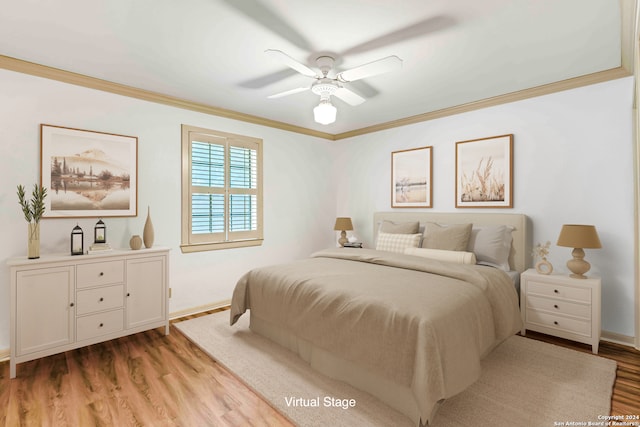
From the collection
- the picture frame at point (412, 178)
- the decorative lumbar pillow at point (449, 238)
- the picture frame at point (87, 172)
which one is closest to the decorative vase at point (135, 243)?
the picture frame at point (87, 172)

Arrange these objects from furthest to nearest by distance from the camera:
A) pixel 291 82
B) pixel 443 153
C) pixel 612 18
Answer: pixel 443 153 < pixel 291 82 < pixel 612 18

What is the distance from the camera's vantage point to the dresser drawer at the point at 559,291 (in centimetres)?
271

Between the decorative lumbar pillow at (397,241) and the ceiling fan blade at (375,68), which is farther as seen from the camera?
the decorative lumbar pillow at (397,241)

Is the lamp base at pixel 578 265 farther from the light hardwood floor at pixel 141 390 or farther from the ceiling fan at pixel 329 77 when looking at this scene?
the ceiling fan at pixel 329 77

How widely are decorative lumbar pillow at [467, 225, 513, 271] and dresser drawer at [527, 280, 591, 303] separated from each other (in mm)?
332

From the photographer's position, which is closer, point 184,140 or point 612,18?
point 612,18

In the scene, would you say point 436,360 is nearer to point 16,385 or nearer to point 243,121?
point 16,385

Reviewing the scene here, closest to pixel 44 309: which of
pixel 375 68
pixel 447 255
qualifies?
pixel 375 68

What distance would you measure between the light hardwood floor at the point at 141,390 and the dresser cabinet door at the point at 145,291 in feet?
0.95

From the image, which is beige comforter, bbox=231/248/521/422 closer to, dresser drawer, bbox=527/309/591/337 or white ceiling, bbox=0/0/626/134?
dresser drawer, bbox=527/309/591/337

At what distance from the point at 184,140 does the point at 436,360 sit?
A: 135 inches

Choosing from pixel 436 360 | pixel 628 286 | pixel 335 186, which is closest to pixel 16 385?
pixel 436 360

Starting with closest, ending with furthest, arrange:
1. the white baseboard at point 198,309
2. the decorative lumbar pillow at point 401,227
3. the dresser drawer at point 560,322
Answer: the dresser drawer at point 560,322, the white baseboard at point 198,309, the decorative lumbar pillow at point 401,227

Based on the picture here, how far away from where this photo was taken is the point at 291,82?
3117 millimetres
